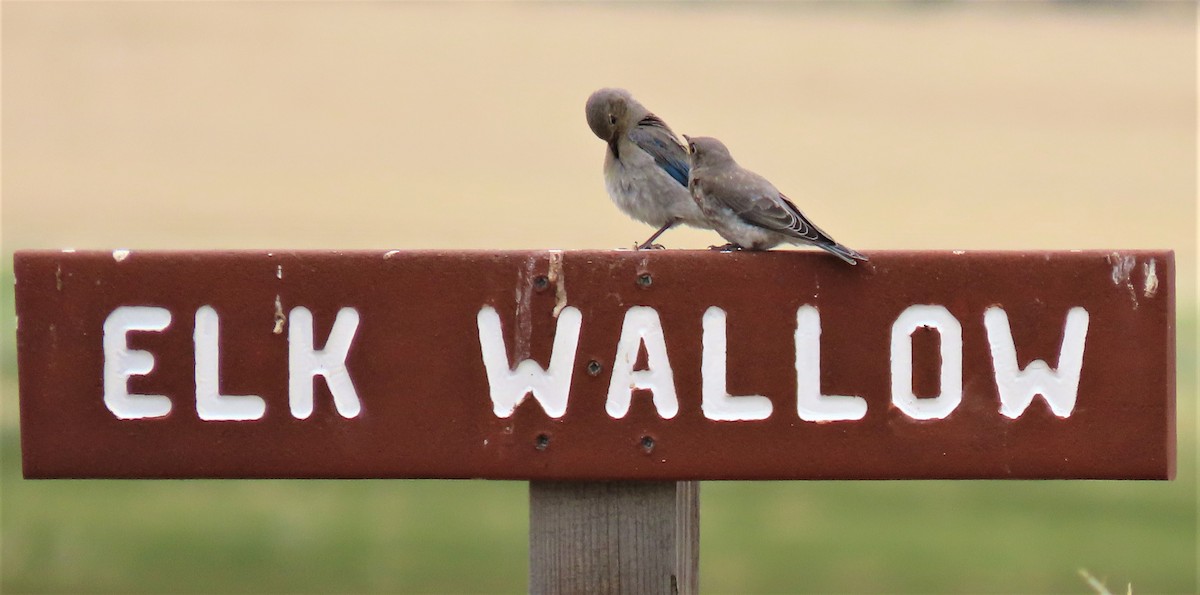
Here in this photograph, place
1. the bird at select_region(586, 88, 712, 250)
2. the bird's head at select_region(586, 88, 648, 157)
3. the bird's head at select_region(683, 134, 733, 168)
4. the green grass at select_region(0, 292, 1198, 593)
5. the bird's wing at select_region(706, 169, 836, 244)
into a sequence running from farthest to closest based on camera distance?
the green grass at select_region(0, 292, 1198, 593)
the bird's head at select_region(586, 88, 648, 157)
the bird at select_region(586, 88, 712, 250)
the bird's head at select_region(683, 134, 733, 168)
the bird's wing at select_region(706, 169, 836, 244)

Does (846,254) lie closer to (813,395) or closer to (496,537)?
(813,395)

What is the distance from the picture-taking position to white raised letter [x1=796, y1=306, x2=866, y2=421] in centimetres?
292

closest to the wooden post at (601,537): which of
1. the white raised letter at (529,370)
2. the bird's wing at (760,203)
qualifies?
the white raised letter at (529,370)

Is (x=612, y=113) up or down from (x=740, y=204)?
up

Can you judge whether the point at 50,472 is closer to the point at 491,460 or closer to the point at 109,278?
the point at 109,278

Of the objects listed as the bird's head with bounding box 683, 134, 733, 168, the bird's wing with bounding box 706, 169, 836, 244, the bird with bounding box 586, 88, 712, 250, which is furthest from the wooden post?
the bird with bounding box 586, 88, 712, 250

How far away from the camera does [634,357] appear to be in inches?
114

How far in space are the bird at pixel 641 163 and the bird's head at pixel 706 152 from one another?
783 mm

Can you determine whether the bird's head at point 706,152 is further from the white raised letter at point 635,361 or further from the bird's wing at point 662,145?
the white raised letter at point 635,361

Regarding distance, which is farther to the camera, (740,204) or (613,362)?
(740,204)

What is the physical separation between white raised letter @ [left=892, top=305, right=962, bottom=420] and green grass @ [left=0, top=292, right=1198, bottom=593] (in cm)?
667

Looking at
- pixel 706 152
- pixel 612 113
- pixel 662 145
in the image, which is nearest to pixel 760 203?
pixel 706 152

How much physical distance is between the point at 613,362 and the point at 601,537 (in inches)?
11.8

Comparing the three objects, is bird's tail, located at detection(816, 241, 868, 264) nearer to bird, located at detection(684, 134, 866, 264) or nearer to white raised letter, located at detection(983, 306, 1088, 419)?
white raised letter, located at detection(983, 306, 1088, 419)
